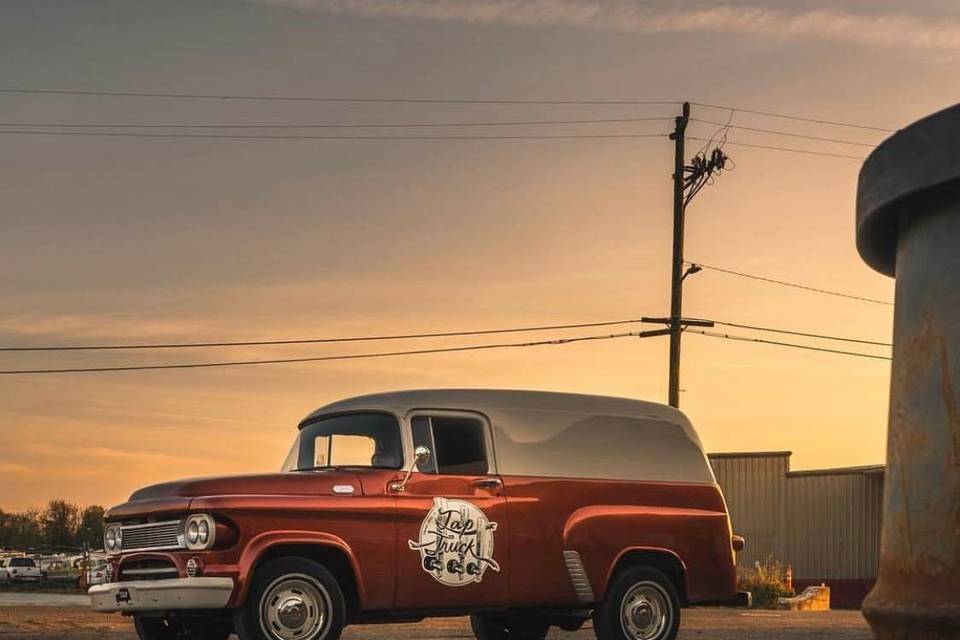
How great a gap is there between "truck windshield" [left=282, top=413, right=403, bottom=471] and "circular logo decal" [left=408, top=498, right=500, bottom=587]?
1.83ft

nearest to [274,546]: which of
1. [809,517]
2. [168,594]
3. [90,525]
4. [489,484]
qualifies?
[168,594]

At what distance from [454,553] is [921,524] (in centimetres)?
917

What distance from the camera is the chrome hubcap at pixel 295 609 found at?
32.3ft

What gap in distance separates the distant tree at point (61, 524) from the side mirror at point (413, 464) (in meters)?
144

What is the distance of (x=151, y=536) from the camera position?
1022 cm

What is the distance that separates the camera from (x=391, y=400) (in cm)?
1121

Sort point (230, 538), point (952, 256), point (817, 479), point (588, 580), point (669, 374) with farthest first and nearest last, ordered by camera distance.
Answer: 1. point (817, 479)
2. point (669, 374)
3. point (588, 580)
4. point (230, 538)
5. point (952, 256)

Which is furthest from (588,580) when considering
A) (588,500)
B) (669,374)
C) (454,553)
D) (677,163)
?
(677,163)

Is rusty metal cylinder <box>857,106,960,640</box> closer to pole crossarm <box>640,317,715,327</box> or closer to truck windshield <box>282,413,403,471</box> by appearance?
truck windshield <box>282,413,403,471</box>

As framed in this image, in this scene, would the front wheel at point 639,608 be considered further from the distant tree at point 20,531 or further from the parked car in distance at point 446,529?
the distant tree at point 20,531

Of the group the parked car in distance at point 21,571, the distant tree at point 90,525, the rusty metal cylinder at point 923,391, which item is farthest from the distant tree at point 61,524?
the rusty metal cylinder at point 923,391

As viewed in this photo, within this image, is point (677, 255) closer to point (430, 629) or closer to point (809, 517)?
point (809, 517)

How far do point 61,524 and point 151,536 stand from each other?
14673 cm

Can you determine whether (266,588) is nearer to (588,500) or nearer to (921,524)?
(588,500)
